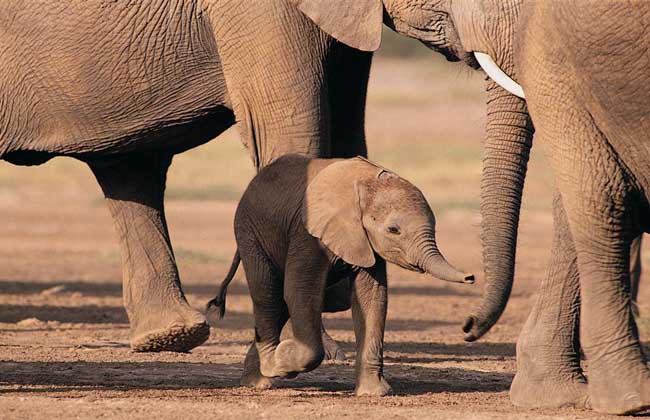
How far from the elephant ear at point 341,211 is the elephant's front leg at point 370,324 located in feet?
0.42

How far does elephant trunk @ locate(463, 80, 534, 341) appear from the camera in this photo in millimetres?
8148

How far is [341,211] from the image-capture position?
8.17m

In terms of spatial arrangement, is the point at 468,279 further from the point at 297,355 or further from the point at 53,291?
the point at 53,291

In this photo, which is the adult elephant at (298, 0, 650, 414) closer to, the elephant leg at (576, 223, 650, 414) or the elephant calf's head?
the elephant leg at (576, 223, 650, 414)

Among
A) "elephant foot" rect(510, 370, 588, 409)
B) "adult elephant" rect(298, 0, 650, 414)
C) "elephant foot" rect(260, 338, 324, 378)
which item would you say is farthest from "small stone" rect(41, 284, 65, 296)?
"elephant foot" rect(510, 370, 588, 409)

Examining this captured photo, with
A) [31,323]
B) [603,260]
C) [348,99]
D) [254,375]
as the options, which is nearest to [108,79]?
[348,99]

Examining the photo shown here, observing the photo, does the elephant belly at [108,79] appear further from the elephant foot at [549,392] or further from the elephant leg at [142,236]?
the elephant foot at [549,392]

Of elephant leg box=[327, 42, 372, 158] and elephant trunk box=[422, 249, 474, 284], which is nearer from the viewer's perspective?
elephant trunk box=[422, 249, 474, 284]

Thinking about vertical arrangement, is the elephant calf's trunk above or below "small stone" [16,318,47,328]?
above

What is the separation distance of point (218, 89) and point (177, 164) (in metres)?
25.3

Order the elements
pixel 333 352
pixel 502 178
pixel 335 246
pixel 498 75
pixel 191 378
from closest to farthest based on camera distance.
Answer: pixel 335 246 → pixel 498 75 → pixel 502 178 → pixel 191 378 → pixel 333 352

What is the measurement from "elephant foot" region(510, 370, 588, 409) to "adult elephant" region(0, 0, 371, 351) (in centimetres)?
163

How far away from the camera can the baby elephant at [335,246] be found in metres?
8.05

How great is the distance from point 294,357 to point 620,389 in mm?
1532
